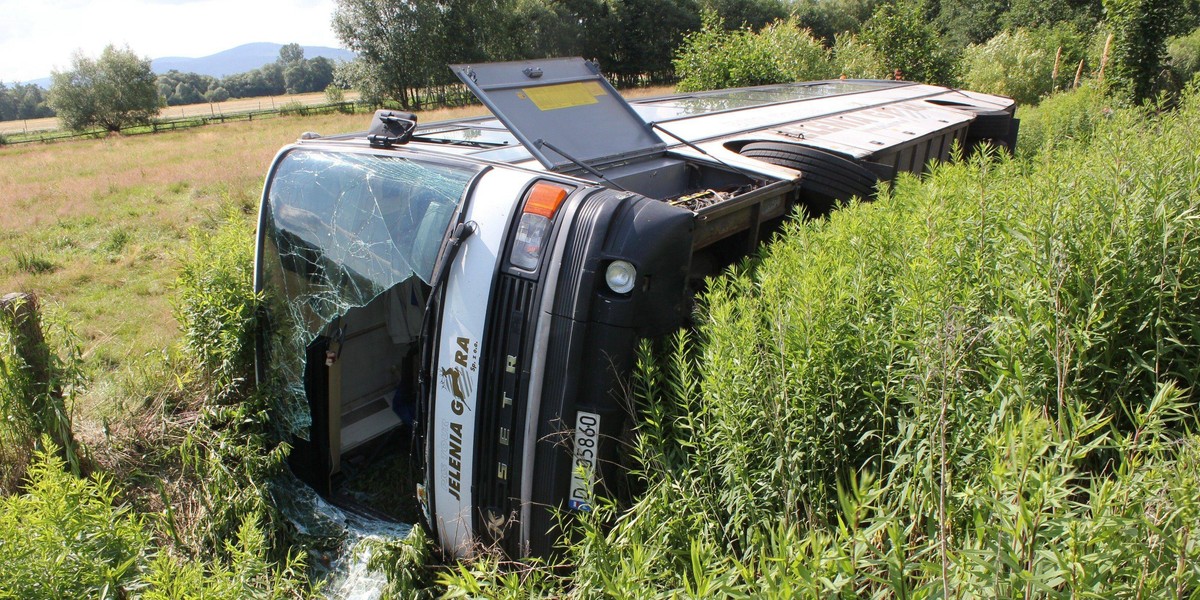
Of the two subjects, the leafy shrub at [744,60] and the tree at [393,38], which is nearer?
the leafy shrub at [744,60]

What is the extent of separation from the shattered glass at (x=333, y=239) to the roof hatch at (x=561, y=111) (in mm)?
583

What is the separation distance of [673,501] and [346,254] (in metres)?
2.26

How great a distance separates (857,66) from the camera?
17.2m

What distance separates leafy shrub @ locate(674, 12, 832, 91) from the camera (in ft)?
47.8

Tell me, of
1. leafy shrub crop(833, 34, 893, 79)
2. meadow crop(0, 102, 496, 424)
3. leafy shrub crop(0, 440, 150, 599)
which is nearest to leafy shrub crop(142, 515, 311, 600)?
leafy shrub crop(0, 440, 150, 599)

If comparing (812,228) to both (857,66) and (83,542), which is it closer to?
(83,542)

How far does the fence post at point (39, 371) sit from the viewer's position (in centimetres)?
425

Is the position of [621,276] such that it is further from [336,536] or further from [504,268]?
[336,536]

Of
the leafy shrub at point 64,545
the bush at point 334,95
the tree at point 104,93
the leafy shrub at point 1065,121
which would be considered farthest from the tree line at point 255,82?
the leafy shrub at point 64,545

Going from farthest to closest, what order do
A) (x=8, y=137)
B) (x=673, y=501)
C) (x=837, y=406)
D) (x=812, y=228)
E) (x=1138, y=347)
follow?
(x=8, y=137) < (x=812, y=228) < (x=673, y=501) < (x=837, y=406) < (x=1138, y=347)

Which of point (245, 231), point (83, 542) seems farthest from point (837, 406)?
point (245, 231)

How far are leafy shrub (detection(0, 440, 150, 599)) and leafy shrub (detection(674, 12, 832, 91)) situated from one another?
1334 centimetres

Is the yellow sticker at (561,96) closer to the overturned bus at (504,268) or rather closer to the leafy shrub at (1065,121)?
the overturned bus at (504,268)

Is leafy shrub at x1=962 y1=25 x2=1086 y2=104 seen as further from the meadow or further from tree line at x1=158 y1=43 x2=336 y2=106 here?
tree line at x1=158 y1=43 x2=336 y2=106
